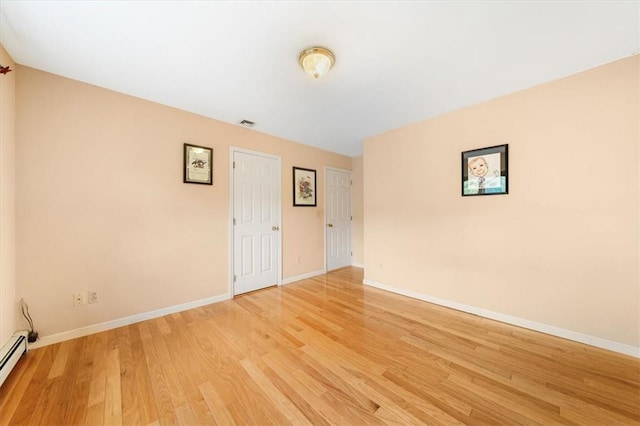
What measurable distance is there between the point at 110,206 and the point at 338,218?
3.45 meters

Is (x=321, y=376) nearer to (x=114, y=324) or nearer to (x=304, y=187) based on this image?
(x=114, y=324)

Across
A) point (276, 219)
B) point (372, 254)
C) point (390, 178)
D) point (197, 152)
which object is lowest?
point (372, 254)

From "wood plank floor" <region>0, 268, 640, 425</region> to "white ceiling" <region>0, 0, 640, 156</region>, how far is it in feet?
7.95

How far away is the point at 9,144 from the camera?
1771 millimetres

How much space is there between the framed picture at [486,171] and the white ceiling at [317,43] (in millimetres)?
595

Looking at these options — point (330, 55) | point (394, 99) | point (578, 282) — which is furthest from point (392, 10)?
point (578, 282)

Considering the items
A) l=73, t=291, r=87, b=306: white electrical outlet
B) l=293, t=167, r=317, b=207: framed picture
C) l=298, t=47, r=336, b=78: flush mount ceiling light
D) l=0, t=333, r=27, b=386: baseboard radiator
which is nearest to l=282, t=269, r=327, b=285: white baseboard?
l=293, t=167, r=317, b=207: framed picture

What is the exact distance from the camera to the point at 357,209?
4.86 m

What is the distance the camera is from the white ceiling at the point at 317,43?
4.57 ft

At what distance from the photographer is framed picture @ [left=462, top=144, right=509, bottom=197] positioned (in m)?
2.36

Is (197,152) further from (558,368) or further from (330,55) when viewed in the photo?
(558,368)

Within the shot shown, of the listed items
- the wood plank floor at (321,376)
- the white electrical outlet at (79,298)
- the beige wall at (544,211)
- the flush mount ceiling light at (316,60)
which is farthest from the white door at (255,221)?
the beige wall at (544,211)

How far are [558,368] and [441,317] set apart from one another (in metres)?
0.93

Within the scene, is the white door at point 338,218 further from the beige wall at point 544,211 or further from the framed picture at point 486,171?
the framed picture at point 486,171
